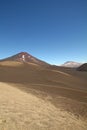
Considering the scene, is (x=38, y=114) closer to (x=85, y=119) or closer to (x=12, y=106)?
(x=12, y=106)

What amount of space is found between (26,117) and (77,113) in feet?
13.3

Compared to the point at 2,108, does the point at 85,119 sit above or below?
below

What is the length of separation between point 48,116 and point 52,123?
43.7 inches

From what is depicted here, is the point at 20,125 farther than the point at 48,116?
No

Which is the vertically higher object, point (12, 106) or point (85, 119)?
point (12, 106)

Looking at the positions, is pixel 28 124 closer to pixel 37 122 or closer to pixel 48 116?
pixel 37 122

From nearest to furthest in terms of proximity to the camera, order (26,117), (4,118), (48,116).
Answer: (4,118)
(26,117)
(48,116)

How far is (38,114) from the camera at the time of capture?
422 inches

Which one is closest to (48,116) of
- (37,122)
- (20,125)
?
(37,122)

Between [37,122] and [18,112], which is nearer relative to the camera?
[37,122]

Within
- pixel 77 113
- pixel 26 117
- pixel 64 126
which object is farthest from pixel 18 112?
pixel 77 113

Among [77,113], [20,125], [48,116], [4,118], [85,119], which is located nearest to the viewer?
[20,125]

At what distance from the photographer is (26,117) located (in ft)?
32.4

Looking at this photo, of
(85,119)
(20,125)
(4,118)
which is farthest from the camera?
(85,119)
